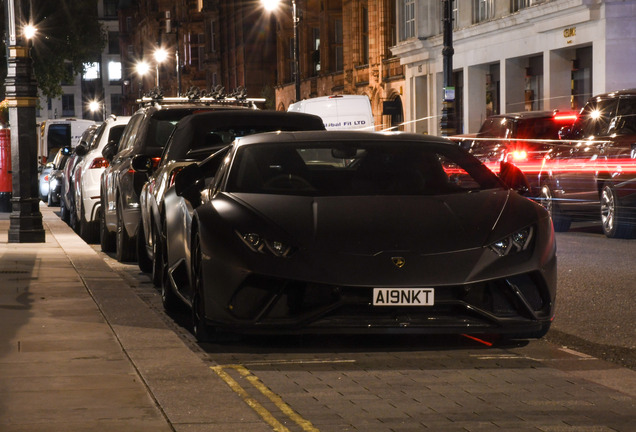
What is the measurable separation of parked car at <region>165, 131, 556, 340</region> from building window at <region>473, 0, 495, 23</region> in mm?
35325

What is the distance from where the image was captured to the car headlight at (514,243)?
8.13 m

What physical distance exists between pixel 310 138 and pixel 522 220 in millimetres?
1825

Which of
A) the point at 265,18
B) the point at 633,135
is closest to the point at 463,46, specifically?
the point at 633,135

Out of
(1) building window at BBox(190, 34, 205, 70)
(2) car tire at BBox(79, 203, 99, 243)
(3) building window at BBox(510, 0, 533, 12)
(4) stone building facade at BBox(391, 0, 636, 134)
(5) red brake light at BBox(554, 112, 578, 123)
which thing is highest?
(1) building window at BBox(190, 34, 205, 70)

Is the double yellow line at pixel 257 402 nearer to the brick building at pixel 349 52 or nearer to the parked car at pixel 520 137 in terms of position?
the parked car at pixel 520 137

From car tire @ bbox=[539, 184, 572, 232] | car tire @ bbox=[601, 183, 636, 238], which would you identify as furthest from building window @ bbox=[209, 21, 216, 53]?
car tire @ bbox=[601, 183, 636, 238]

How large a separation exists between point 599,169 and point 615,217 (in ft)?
2.62

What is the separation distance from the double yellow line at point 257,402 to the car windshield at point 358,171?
5.24 feet

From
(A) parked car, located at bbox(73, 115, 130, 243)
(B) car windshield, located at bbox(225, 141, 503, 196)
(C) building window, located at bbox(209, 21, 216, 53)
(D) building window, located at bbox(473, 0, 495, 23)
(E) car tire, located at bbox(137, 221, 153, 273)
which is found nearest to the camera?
(B) car windshield, located at bbox(225, 141, 503, 196)

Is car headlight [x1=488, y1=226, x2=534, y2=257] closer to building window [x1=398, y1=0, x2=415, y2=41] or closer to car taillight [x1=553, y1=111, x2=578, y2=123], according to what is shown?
car taillight [x1=553, y1=111, x2=578, y2=123]

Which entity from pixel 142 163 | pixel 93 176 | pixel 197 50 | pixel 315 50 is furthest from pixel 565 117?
pixel 197 50

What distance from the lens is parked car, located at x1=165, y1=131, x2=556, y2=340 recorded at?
26.1 ft

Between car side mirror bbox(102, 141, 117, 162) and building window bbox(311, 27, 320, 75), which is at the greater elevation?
building window bbox(311, 27, 320, 75)

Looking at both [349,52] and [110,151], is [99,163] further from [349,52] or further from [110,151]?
[349,52]
